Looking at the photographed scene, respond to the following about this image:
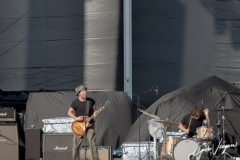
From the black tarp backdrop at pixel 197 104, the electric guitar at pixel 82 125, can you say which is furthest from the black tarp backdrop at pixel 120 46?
the electric guitar at pixel 82 125

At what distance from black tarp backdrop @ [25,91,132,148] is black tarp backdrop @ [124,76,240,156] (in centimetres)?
48

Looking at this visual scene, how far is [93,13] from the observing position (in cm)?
1989

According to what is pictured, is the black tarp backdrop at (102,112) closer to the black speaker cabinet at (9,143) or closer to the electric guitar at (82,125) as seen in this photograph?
the black speaker cabinet at (9,143)

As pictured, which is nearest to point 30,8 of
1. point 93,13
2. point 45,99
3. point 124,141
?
point 93,13

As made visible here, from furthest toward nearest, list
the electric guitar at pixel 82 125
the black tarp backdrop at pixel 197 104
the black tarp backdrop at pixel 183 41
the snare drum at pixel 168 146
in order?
the black tarp backdrop at pixel 183 41 < the black tarp backdrop at pixel 197 104 < the snare drum at pixel 168 146 < the electric guitar at pixel 82 125

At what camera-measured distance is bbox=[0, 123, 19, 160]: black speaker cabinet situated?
14914mm

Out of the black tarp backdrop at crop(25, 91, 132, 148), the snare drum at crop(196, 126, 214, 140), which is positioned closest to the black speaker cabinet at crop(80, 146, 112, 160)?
the black tarp backdrop at crop(25, 91, 132, 148)

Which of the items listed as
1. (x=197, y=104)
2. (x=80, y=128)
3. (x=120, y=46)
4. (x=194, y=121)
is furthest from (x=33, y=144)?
(x=120, y=46)

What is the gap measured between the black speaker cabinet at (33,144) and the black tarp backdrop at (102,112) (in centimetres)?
194

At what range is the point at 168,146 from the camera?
13.8m

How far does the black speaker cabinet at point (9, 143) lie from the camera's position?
48.9 feet

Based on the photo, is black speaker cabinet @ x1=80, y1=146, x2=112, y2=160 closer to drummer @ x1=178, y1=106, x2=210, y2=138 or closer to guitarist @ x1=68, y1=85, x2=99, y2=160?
guitarist @ x1=68, y1=85, x2=99, y2=160

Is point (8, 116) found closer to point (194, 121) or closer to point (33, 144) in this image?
point (33, 144)

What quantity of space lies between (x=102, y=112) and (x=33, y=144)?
2.34 metres
